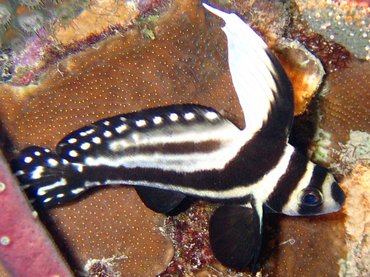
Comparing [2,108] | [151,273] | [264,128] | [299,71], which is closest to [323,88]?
[299,71]

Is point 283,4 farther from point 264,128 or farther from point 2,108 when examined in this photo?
point 2,108

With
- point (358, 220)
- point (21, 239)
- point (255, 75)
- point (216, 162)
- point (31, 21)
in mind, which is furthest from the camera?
point (358, 220)

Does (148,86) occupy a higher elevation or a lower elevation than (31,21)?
lower

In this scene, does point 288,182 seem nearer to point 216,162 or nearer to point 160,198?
point 216,162

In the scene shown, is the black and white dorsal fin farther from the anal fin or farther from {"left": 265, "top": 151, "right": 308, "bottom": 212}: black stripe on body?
the anal fin

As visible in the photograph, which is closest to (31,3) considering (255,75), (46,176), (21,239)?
(46,176)
